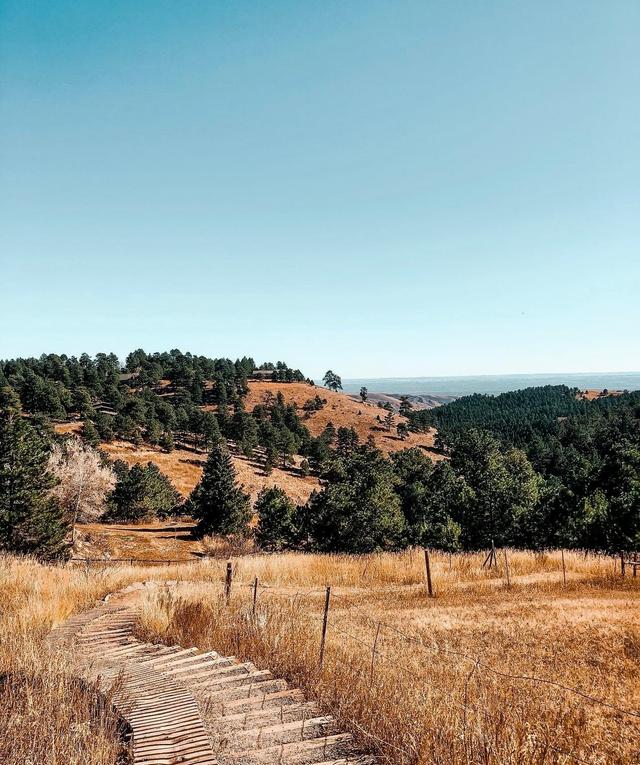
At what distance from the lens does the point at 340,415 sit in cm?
15938

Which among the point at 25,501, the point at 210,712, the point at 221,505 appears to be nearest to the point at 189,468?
the point at 221,505

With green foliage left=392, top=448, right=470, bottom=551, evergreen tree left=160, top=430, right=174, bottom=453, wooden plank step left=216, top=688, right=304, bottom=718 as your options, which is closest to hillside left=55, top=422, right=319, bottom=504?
evergreen tree left=160, top=430, right=174, bottom=453

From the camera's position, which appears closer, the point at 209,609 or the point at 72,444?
the point at 209,609

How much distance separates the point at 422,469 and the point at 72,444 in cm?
5732

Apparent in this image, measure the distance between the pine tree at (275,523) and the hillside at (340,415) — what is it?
8042cm

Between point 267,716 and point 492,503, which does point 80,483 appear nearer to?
point 492,503

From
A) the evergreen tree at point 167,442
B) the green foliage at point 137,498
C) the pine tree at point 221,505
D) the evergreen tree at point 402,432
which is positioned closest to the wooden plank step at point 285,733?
the pine tree at point 221,505

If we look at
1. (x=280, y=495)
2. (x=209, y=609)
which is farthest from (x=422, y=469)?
(x=209, y=609)

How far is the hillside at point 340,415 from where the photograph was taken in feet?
469

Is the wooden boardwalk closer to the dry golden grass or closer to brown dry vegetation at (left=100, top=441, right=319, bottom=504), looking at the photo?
the dry golden grass

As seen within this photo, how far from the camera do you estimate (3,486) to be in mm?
33625

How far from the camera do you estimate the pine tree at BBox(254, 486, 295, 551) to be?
5091cm

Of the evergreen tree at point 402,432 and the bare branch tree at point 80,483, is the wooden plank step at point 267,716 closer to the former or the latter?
the bare branch tree at point 80,483

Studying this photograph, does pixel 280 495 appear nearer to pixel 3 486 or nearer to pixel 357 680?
pixel 3 486
